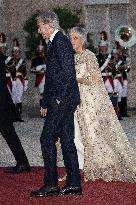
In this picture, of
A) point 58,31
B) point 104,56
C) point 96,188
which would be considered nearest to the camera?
point 58,31

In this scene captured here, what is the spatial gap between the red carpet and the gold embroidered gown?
192mm

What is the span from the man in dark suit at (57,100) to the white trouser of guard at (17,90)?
1030 centimetres

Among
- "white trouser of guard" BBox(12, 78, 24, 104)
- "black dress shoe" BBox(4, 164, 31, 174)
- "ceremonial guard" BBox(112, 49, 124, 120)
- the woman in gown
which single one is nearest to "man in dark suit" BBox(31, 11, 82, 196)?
the woman in gown

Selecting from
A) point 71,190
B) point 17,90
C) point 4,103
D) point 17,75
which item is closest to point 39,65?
point 17,75

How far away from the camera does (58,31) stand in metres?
7.31

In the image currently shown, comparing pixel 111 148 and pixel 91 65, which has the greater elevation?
pixel 91 65

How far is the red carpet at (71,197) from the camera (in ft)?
23.6

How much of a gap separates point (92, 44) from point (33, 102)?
2.01 meters

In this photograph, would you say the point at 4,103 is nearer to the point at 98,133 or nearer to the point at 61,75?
the point at 98,133

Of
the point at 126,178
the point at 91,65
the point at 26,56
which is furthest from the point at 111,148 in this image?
the point at 26,56

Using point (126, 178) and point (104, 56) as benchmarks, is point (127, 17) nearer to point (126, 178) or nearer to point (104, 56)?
point (104, 56)

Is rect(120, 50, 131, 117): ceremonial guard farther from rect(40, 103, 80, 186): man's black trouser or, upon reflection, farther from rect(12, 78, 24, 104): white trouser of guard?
rect(40, 103, 80, 186): man's black trouser

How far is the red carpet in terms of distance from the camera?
23.6 feet

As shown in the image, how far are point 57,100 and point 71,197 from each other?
3.04 ft
